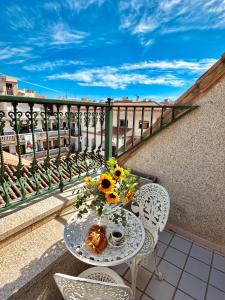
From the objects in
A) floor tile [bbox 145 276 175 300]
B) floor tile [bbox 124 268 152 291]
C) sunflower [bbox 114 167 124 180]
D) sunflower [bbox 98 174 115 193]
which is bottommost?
floor tile [bbox 145 276 175 300]

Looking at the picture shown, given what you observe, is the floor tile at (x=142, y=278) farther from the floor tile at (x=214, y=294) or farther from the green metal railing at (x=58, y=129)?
the green metal railing at (x=58, y=129)

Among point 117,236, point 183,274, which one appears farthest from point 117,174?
point 183,274

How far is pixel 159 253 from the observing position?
2.12 m

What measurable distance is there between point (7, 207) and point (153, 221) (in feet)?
4.86

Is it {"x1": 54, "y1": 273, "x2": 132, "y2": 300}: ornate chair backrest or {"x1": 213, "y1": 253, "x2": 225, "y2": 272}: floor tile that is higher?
{"x1": 54, "y1": 273, "x2": 132, "y2": 300}: ornate chair backrest

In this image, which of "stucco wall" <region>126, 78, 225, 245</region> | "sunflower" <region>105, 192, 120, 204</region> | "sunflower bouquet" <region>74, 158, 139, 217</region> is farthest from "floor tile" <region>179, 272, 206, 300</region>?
"sunflower" <region>105, 192, 120, 204</region>

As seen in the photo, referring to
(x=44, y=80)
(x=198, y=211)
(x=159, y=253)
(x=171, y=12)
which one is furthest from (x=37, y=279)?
(x=44, y=80)

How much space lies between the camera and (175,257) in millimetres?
2074

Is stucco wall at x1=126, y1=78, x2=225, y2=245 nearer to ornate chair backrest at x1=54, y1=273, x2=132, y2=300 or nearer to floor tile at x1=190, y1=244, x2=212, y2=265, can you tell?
floor tile at x1=190, y1=244, x2=212, y2=265

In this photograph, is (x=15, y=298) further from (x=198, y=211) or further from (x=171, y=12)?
(x=171, y=12)

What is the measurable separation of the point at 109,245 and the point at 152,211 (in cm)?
85

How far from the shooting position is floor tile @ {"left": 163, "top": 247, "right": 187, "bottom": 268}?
78.4 inches

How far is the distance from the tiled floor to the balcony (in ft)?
0.03

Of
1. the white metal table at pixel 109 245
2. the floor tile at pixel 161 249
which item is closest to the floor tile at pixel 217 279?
the floor tile at pixel 161 249
